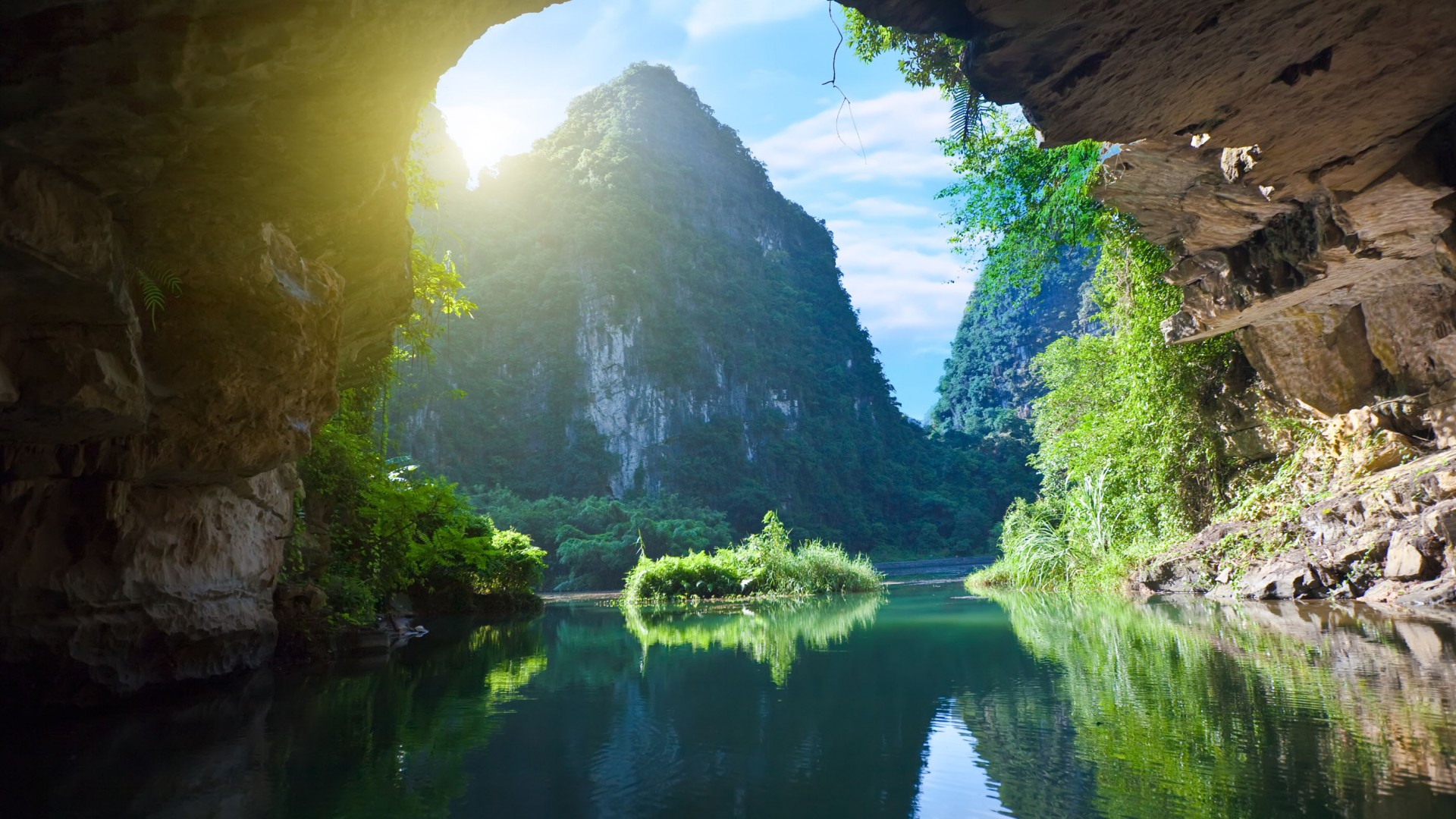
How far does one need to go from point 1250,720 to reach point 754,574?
47.2 feet

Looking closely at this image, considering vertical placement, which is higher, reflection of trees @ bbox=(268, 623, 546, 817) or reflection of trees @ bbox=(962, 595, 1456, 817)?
reflection of trees @ bbox=(268, 623, 546, 817)

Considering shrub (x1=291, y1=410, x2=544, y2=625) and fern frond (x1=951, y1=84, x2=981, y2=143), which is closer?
fern frond (x1=951, y1=84, x2=981, y2=143)

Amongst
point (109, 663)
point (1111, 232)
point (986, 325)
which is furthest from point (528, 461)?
point (986, 325)

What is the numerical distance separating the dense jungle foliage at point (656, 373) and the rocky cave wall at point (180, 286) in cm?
3212

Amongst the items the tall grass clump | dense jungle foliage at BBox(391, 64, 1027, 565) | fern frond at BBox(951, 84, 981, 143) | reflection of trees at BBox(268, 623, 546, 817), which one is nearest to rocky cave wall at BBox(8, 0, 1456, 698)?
fern frond at BBox(951, 84, 981, 143)

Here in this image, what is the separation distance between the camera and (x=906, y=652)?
6098mm

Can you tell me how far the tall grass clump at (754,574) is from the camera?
16.9 metres

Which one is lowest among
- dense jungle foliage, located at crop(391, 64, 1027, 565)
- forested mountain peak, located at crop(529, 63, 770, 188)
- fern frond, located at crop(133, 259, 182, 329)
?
fern frond, located at crop(133, 259, 182, 329)

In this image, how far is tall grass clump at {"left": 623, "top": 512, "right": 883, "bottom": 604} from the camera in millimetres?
16938

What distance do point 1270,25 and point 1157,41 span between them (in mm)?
596

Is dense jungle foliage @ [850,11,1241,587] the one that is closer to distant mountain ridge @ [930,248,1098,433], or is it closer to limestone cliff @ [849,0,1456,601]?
limestone cliff @ [849,0,1456,601]

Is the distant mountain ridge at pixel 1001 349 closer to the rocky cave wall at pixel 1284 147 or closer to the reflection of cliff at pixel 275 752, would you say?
the rocky cave wall at pixel 1284 147

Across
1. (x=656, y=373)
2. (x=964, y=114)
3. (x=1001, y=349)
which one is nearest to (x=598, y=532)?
(x=656, y=373)

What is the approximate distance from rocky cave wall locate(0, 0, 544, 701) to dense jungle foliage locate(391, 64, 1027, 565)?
3212cm
